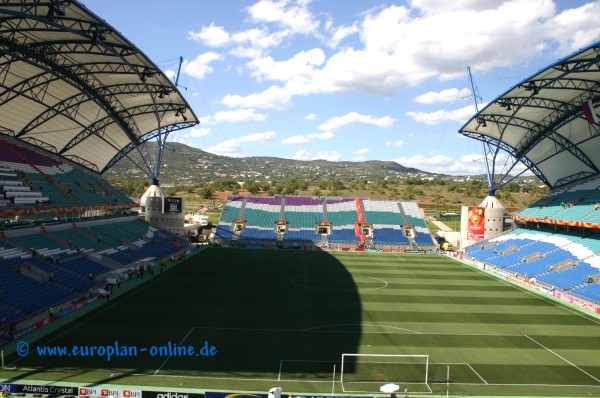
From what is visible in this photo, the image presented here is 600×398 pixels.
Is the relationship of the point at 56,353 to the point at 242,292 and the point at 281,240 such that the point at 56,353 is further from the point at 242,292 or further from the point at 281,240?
the point at 281,240

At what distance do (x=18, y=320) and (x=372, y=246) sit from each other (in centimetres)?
4959

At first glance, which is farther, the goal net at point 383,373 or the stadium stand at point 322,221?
the stadium stand at point 322,221

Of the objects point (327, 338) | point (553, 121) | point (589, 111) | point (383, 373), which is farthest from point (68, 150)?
point (553, 121)

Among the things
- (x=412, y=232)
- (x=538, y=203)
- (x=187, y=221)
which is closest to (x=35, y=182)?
(x=187, y=221)

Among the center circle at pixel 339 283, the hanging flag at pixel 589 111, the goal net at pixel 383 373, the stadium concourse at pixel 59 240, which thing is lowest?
the goal net at pixel 383 373

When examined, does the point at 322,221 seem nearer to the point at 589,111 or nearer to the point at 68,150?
the point at 68,150

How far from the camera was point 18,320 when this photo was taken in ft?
79.6

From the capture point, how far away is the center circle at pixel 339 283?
127 ft

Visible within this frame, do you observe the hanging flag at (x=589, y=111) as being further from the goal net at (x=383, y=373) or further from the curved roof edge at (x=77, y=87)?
the curved roof edge at (x=77, y=87)

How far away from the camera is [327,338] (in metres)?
25.0

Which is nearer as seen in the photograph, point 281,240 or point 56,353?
point 56,353

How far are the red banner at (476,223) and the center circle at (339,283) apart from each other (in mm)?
27584

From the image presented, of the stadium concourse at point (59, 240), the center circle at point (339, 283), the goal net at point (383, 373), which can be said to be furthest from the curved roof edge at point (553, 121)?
the stadium concourse at point (59, 240)

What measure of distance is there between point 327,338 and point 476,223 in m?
46.2
